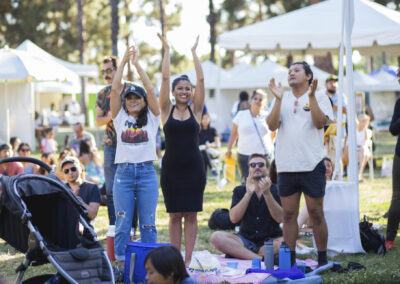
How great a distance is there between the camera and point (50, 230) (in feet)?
16.2

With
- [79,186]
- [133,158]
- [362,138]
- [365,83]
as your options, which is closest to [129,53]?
[133,158]

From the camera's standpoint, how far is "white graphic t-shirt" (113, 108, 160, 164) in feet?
19.2

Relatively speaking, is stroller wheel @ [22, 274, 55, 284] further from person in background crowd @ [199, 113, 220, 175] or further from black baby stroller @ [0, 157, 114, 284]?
person in background crowd @ [199, 113, 220, 175]

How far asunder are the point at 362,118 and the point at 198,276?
28.5 feet

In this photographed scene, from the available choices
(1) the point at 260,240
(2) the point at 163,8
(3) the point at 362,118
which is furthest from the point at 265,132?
(2) the point at 163,8

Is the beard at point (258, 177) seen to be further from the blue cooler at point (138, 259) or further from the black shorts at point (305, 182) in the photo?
the blue cooler at point (138, 259)

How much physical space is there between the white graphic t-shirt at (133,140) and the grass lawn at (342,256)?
146 centimetres

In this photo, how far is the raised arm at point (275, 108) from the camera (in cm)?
601

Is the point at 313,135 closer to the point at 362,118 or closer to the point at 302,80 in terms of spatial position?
the point at 302,80

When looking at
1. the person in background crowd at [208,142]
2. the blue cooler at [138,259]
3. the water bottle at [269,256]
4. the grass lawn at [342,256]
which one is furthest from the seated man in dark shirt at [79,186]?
the person in background crowd at [208,142]

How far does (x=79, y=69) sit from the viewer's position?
22.8m

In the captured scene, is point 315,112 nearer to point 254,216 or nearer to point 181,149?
point 181,149

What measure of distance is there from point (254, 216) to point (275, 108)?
1.49 meters

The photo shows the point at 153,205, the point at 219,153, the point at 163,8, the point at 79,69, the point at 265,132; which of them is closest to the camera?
the point at 153,205
